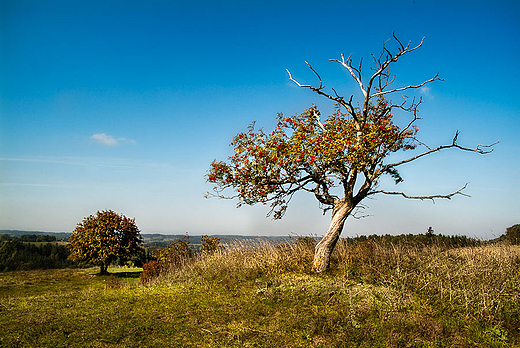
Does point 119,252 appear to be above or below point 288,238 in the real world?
below

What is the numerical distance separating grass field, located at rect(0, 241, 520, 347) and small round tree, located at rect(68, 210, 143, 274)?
38.3 ft

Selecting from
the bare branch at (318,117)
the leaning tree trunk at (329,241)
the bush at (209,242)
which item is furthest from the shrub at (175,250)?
the bare branch at (318,117)

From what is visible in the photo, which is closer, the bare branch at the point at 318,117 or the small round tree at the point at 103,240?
the bare branch at the point at 318,117

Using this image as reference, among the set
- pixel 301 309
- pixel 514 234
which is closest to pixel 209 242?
pixel 301 309

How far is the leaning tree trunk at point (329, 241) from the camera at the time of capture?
9.44 meters

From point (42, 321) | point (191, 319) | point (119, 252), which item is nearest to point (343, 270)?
point (191, 319)

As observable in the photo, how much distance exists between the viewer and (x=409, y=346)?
4840 mm

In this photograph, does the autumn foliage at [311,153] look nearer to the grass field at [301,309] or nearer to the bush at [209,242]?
the grass field at [301,309]

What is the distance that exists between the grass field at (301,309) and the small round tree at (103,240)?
11.7 m

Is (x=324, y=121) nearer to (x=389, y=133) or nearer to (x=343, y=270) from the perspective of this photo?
(x=389, y=133)

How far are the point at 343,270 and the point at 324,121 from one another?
4.98 metres

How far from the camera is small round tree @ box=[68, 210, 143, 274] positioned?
20500mm

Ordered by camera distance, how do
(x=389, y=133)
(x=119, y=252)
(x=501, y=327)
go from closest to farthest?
(x=501, y=327) → (x=389, y=133) → (x=119, y=252)

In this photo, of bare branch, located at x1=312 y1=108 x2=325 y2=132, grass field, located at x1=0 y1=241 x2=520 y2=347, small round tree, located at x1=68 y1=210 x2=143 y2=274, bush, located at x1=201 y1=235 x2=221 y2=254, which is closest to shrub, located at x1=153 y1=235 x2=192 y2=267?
bush, located at x1=201 y1=235 x2=221 y2=254
